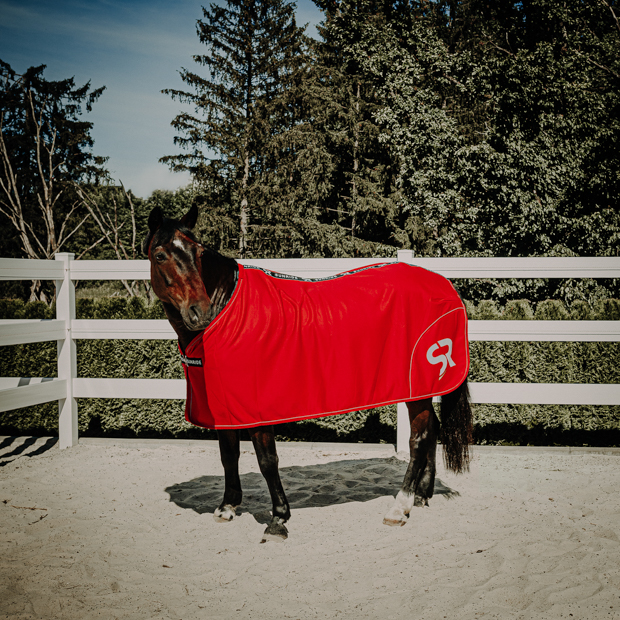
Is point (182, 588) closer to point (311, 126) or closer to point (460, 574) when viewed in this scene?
point (460, 574)

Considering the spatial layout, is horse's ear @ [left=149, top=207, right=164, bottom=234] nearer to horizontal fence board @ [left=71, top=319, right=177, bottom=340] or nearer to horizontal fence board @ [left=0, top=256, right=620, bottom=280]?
horizontal fence board @ [left=0, top=256, right=620, bottom=280]

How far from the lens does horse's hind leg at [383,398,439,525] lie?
10.3 ft

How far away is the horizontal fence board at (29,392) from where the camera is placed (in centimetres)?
421

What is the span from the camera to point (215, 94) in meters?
18.9

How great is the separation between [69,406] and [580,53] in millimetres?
11671

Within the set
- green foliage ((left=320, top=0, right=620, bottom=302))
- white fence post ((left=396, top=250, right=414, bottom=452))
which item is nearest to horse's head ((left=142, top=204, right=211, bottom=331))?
white fence post ((left=396, top=250, right=414, bottom=452))

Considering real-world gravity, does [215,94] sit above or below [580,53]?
above

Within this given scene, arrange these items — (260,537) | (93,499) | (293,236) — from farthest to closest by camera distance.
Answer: (293,236) → (93,499) → (260,537)

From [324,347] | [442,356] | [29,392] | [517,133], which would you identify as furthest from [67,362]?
[517,133]

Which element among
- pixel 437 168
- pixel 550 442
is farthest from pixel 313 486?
pixel 437 168

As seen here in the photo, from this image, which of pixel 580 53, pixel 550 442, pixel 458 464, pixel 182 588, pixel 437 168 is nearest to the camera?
pixel 182 588

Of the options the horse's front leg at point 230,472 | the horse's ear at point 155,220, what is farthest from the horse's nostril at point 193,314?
the horse's front leg at point 230,472

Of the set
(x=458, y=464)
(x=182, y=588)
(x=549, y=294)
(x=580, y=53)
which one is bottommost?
(x=182, y=588)

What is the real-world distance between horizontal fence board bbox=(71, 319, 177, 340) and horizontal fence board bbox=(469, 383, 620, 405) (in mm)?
2718
